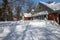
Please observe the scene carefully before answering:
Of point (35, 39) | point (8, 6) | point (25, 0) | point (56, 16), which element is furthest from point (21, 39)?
point (25, 0)

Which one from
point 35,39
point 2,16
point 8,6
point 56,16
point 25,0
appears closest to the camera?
point 35,39

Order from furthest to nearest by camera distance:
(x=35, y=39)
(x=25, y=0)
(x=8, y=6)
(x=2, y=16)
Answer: (x=25, y=0), (x=8, y=6), (x=2, y=16), (x=35, y=39)

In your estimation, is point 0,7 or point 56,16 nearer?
point 56,16

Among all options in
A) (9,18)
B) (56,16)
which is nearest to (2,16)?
(9,18)

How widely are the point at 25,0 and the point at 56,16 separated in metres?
16.0

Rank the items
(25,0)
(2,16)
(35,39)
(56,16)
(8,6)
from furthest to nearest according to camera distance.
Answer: (25,0), (8,6), (2,16), (56,16), (35,39)

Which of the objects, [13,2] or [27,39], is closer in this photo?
[27,39]

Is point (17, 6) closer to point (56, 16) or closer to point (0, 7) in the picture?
point (0, 7)

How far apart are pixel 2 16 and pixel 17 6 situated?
23.2ft

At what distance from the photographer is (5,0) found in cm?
2853

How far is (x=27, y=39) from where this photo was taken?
334cm

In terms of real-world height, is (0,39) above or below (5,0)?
below

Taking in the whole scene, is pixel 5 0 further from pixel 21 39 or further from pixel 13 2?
pixel 21 39

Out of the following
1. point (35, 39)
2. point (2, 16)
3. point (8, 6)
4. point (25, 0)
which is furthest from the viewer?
point (25, 0)
